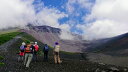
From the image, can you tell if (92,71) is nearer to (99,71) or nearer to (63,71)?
(99,71)

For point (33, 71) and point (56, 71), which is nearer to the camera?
point (33, 71)

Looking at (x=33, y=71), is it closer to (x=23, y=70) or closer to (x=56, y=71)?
(x=23, y=70)

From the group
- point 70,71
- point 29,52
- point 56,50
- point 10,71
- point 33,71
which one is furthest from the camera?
point 56,50

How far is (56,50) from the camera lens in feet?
144

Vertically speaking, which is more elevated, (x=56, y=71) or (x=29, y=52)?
(x=29, y=52)

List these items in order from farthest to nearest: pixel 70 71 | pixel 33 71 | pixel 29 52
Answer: pixel 70 71
pixel 29 52
pixel 33 71

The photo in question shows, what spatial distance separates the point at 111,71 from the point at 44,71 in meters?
10.4

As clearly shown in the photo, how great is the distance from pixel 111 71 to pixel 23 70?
1347 cm

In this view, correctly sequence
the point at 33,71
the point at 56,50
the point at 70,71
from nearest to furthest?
the point at 33,71, the point at 70,71, the point at 56,50

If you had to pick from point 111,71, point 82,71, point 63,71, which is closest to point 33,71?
point 63,71

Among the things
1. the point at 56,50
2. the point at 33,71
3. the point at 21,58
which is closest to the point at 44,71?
the point at 33,71

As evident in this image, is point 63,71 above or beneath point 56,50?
beneath

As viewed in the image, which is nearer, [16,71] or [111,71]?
[16,71]

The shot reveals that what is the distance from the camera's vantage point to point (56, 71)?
3522 cm
